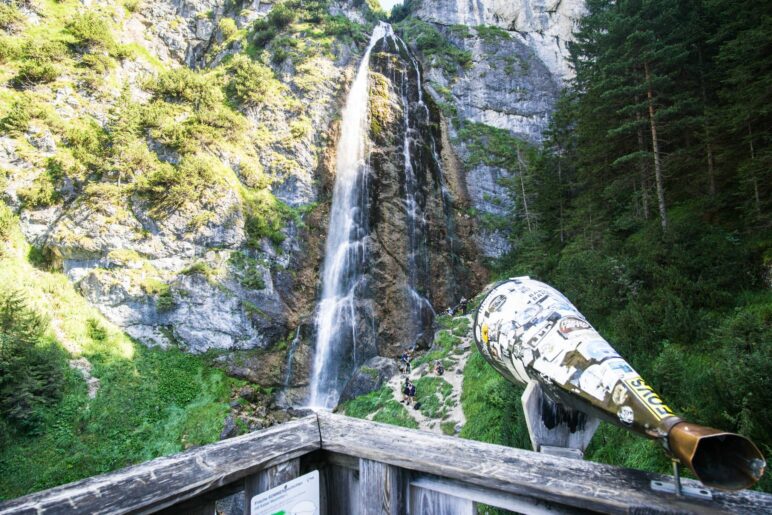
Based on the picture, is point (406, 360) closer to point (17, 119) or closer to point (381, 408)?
point (381, 408)

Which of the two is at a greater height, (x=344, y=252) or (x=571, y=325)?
(x=344, y=252)

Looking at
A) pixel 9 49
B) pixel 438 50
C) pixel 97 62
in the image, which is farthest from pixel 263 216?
pixel 438 50

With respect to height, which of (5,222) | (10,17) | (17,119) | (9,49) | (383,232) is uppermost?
(10,17)

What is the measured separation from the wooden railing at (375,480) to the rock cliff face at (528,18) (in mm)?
42949

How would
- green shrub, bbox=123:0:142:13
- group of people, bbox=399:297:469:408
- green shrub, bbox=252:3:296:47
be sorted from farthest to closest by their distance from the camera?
green shrub, bbox=252:3:296:47, green shrub, bbox=123:0:142:13, group of people, bbox=399:297:469:408

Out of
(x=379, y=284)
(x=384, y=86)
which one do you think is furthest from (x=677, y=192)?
(x=384, y=86)

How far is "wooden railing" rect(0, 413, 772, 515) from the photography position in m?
1.25

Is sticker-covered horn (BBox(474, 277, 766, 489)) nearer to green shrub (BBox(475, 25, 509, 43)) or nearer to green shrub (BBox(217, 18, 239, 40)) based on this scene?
green shrub (BBox(217, 18, 239, 40))

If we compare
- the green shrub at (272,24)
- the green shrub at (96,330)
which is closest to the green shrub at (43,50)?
the green shrub at (272,24)

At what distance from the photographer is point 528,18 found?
125 feet

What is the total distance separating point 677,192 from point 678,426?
16899 millimetres

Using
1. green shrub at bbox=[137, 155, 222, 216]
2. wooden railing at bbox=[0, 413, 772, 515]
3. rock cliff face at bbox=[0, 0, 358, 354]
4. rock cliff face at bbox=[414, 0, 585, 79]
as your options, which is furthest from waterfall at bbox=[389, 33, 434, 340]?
wooden railing at bbox=[0, 413, 772, 515]

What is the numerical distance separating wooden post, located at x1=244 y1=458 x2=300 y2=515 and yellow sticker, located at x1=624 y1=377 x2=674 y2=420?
1.74 meters

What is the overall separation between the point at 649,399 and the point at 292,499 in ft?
5.91
